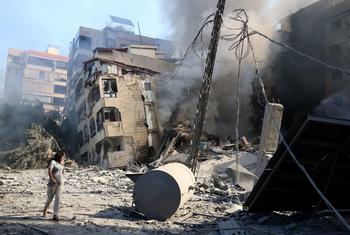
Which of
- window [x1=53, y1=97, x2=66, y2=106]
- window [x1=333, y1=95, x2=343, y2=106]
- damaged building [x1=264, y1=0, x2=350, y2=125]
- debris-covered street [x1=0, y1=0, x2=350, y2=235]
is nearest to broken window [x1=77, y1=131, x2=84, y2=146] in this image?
debris-covered street [x1=0, y1=0, x2=350, y2=235]

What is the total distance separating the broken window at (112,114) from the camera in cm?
2579

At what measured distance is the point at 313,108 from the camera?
33719 mm

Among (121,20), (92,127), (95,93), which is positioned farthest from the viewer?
(121,20)

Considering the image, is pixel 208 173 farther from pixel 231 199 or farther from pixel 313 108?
pixel 313 108

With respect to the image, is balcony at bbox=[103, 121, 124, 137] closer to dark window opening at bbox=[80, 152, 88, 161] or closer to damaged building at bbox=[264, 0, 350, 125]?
dark window opening at bbox=[80, 152, 88, 161]

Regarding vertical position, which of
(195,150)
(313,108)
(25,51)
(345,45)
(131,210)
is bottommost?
(131,210)

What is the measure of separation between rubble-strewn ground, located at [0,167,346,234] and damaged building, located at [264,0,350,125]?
23.6 metres

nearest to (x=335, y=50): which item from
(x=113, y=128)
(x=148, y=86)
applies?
(x=148, y=86)

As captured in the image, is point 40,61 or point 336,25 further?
point 40,61

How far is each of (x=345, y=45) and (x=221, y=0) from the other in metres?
23.9

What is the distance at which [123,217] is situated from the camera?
8570mm

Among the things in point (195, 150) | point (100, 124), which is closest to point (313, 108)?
point (100, 124)

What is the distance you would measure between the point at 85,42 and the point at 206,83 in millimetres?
46718

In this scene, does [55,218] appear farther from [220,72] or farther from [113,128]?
[220,72]
